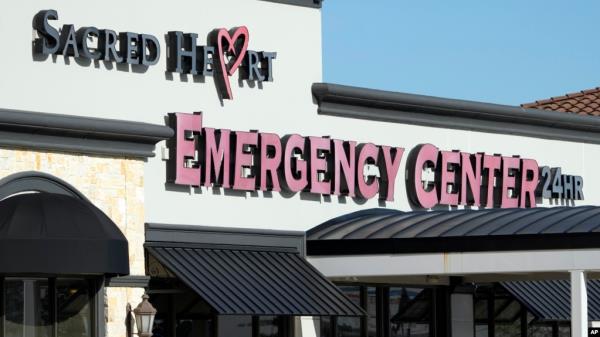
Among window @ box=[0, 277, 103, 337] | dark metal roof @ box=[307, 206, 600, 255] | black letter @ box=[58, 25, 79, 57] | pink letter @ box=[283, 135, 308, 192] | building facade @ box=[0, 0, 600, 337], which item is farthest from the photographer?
pink letter @ box=[283, 135, 308, 192]

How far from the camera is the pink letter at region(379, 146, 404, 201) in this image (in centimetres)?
3023

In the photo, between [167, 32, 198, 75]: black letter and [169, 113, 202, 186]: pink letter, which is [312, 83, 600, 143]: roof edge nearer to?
[167, 32, 198, 75]: black letter

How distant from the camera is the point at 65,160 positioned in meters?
Answer: 24.5

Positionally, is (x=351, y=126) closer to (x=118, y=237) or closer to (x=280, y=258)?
(x=280, y=258)

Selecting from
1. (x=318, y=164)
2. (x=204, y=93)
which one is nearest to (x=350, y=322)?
(x=318, y=164)

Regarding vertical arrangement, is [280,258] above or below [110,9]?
below

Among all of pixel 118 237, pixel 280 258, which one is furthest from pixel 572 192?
pixel 118 237

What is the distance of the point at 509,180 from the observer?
107ft

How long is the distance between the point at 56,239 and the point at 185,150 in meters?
4.17

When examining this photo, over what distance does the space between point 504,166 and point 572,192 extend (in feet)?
9.45

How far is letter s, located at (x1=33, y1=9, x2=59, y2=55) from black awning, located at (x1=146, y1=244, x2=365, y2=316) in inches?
143

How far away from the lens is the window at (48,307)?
76.9 feet

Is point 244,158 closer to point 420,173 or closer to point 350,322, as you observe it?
point 350,322

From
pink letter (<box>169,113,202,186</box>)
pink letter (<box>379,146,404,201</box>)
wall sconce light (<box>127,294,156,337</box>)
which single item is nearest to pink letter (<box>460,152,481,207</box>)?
pink letter (<box>379,146,404,201</box>)
